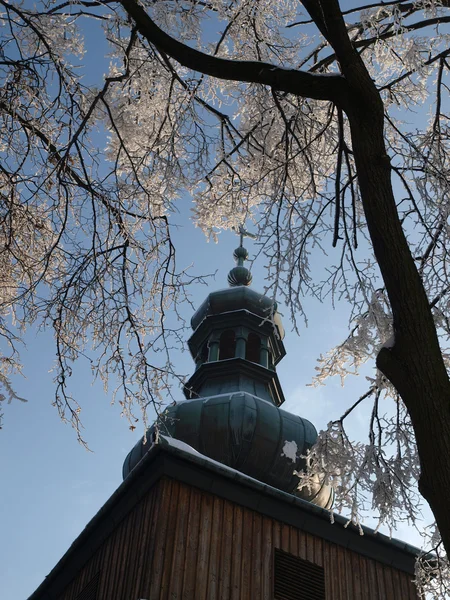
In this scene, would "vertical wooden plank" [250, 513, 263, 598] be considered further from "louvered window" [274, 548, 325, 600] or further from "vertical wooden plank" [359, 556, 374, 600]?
"vertical wooden plank" [359, 556, 374, 600]

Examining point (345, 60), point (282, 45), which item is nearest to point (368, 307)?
point (345, 60)

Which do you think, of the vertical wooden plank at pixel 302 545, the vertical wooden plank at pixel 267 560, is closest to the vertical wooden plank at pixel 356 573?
the vertical wooden plank at pixel 302 545

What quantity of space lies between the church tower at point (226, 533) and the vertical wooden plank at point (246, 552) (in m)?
0.02

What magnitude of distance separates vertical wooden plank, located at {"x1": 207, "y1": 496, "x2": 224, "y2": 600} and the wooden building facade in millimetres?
13

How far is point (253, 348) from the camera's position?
18062 mm

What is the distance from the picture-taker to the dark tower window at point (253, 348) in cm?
1794

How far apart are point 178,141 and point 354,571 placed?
8.03 m

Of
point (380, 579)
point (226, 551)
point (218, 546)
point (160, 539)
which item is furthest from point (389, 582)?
point (160, 539)

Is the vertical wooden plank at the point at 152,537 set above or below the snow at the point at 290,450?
below

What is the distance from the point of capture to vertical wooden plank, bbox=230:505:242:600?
1031 cm

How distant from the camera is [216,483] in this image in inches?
449

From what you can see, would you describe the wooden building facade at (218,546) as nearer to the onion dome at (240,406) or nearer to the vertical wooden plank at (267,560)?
the vertical wooden plank at (267,560)

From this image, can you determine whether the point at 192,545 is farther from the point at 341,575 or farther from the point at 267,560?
the point at 341,575

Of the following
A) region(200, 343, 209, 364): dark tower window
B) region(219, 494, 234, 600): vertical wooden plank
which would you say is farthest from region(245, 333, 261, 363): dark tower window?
region(219, 494, 234, 600): vertical wooden plank
